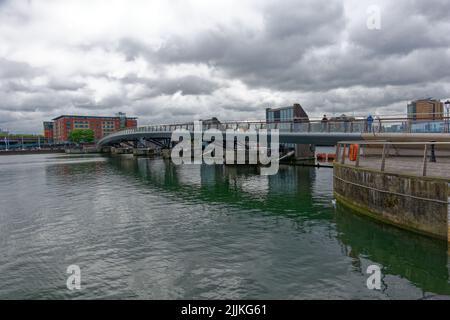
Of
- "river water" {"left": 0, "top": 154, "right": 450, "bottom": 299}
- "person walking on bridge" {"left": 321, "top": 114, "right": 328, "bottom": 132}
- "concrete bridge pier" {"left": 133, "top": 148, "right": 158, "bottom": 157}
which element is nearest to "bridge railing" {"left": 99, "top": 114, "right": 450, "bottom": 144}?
"person walking on bridge" {"left": 321, "top": 114, "right": 328, "bottom": 132}

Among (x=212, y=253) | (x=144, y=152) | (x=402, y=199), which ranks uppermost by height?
(x=144, y=152)

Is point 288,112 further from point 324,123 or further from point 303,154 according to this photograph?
point 324,123

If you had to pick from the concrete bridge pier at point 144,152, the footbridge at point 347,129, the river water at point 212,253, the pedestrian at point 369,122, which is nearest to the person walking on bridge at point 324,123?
the footbridge at point 347,129

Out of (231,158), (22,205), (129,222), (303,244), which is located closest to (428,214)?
(303,244)

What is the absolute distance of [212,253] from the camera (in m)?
13.0

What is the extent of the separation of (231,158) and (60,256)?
Answer: 48731 mm

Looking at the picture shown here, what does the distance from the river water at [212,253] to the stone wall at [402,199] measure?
0.56 meters

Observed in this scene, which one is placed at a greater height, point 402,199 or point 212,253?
point 402,199

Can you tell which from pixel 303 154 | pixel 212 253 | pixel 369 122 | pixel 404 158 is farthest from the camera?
pixel 303 154

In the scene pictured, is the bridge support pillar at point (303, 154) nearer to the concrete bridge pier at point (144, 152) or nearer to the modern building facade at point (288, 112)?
the modern building facade at point (288, 112)

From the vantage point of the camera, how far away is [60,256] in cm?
1314

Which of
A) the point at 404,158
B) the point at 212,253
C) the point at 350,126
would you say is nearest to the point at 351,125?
the point at 350,126

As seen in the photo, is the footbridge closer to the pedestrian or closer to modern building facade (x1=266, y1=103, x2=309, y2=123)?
the pedestrian

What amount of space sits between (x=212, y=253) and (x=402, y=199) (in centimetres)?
871
